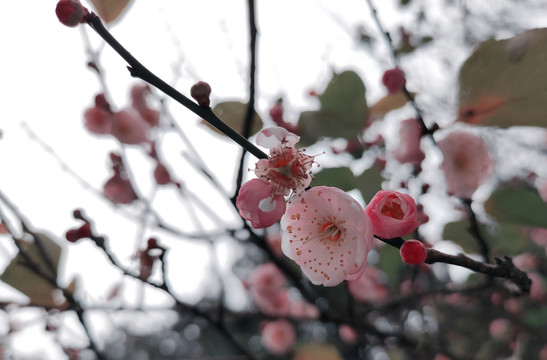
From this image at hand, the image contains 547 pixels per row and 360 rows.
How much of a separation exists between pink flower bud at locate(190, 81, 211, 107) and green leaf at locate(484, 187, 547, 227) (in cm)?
45

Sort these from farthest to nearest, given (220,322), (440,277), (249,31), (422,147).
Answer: (440,277), (220,322), (422,147), (249,31)

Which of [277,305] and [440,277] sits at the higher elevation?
[440,277]

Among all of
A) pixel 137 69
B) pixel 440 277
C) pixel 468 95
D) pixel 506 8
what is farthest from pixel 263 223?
pixel 440 277

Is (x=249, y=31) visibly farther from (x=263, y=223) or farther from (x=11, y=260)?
Answer: (x=11, y=260)

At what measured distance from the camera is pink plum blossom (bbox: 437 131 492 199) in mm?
649

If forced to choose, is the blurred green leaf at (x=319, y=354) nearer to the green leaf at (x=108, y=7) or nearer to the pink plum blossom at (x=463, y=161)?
the pink plum blossom at (x=463, y=161)

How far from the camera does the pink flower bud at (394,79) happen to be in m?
0.58

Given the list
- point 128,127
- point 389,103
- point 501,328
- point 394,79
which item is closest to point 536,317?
point 501,328

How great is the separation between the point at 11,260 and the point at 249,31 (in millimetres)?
627

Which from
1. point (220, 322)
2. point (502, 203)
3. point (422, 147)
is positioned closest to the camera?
point (502, 203)

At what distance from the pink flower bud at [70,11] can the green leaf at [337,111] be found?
394 mm

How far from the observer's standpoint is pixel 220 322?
2.75 feet

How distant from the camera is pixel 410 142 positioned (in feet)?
2.20

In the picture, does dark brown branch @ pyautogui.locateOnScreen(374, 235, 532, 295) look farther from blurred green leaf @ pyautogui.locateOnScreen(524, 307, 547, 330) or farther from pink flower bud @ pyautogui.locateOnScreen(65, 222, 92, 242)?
blurred green leaf @ pyautogui.locateOnScreen(524, 307, 547, 330)
